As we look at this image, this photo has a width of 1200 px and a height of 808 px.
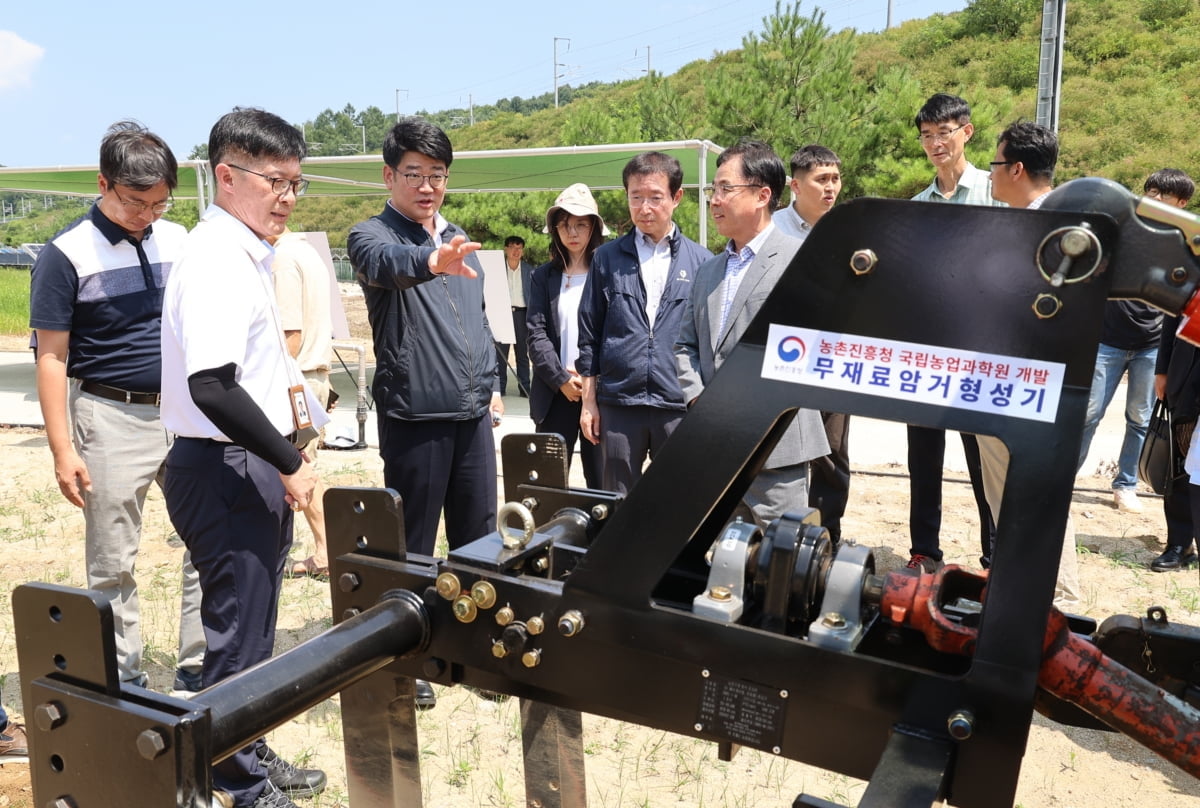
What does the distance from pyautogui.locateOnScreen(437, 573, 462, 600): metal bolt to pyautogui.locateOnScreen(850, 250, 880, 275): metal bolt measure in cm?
72

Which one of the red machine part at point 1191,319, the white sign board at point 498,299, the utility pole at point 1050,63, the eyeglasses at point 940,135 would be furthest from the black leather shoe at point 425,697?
the utility pole at point 1050,63

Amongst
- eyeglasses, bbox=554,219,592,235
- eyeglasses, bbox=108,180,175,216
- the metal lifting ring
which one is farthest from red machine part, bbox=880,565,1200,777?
eyeglasses, bbox=554,219,592,235

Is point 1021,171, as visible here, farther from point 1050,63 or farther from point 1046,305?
point 1050,63

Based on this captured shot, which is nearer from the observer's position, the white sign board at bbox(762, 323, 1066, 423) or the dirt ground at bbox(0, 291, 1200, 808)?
the white sign board at bbox(762, 323, 1066, 423)

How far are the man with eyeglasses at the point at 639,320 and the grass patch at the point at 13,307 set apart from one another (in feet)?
46.3

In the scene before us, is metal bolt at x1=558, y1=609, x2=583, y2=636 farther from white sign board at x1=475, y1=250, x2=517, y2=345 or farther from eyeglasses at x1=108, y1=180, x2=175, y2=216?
white sign board at x1=475, y1=250, x2=517, y2=345

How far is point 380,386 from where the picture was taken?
3.46 metres

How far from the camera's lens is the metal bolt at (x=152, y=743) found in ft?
3.35

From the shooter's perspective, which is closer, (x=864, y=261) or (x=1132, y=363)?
(x=864, y=261)

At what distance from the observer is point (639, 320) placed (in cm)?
415

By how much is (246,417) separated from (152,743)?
1.45m

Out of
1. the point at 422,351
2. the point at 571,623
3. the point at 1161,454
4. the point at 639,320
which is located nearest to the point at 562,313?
the point at 639,320

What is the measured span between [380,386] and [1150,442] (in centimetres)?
340

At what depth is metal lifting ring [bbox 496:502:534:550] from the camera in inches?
57.5
